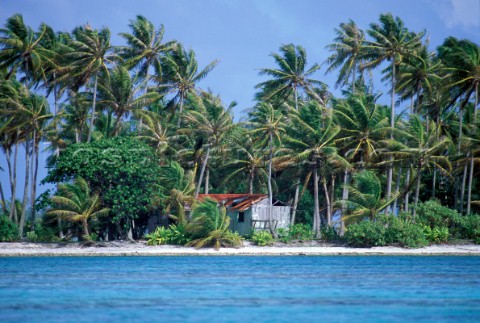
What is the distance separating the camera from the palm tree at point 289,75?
57156mm

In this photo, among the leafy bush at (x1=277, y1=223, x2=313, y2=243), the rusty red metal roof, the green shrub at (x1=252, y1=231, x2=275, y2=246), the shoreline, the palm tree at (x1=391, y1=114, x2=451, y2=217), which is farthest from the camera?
the rusty red metal roof

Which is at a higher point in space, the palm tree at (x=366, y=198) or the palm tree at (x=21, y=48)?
the palm tree at (x=21, y=48)

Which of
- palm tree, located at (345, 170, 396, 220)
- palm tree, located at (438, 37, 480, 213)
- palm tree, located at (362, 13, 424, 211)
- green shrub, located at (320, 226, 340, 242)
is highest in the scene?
palm tree, located at (362, 13, 424, 211)

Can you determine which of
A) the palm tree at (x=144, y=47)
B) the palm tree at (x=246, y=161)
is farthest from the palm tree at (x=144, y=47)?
the palm tree at (x=246, y=161)

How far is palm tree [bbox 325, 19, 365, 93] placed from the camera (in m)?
55.5

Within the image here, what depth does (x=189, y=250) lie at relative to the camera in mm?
42531

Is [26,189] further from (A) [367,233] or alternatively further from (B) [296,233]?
(A) [367,233]

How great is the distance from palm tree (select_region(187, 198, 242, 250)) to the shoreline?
1.52 feet

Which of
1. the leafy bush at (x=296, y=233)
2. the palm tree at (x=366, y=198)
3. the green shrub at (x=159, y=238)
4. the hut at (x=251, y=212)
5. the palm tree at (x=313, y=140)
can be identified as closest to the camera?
the palm tree at (x=366, y=198)

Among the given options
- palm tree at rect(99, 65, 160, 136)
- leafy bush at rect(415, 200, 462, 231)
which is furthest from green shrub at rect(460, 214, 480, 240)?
palm tree at rect(99, 65, 160, 136)

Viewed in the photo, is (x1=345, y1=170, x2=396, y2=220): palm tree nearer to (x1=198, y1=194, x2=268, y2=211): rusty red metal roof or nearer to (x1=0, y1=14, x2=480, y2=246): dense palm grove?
(x1=0, y1=14, x2=480, y2=246): dense palm grove

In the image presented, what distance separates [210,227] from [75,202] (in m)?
8.59

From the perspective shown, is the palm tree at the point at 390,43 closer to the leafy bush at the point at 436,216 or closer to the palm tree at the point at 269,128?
the leafy bush at the point at 436,216

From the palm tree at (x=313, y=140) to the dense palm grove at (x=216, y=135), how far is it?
10 cm
